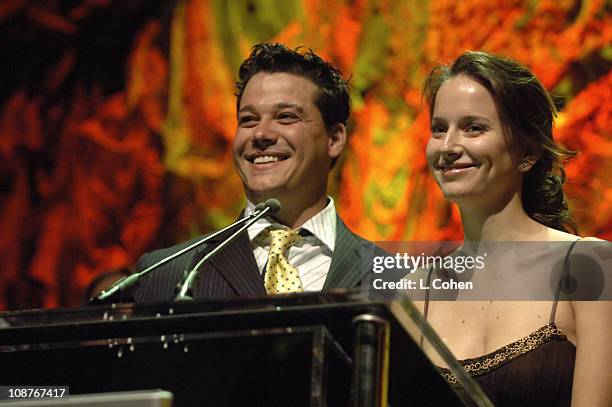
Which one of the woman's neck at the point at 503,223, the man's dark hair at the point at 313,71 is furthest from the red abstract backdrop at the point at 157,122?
the woman's neck at the point at 503,223

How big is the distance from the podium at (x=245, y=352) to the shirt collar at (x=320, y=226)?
994mm

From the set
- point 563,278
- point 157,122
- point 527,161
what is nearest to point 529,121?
point 527,161

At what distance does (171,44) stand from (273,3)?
0.43 m

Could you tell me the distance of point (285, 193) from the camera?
2209 millimetres

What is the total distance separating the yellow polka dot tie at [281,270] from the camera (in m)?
2.02

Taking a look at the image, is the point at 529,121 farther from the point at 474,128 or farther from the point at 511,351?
the point at 511,351

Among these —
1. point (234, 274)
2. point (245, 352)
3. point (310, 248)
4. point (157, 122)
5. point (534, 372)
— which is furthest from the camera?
point (157, 122)

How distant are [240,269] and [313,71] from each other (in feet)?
1.88

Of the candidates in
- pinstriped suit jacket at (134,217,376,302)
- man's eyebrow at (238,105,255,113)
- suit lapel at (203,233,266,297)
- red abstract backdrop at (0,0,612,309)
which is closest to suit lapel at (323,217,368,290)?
pinstriped suit jacket at (134,217,376,302)

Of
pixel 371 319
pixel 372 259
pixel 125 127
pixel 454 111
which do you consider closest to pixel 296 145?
pixel 372 259

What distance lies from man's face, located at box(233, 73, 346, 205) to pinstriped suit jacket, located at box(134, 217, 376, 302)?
0.18 m

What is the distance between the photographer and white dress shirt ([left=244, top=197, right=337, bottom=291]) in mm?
2100

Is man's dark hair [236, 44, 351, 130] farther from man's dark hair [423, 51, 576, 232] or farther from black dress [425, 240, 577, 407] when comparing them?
black dress [425, 240, 577, 407]

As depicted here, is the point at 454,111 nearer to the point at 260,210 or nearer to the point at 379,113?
the point at 260,210
